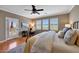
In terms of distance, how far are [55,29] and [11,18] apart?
2.30 ft

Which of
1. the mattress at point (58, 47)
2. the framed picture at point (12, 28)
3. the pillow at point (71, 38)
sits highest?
the framed picture at point (12, 28)

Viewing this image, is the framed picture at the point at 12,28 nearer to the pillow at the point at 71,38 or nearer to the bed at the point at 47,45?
→ the bed at the point at 47,45

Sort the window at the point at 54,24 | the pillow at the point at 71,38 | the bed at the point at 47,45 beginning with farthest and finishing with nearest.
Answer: the pillow at the point at 71,38 < the window at the point at 54,24 < the bed at the point at 47,45

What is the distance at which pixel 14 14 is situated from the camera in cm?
129

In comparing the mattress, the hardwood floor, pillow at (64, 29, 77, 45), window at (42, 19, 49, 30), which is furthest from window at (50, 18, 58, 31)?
the hardwood floor

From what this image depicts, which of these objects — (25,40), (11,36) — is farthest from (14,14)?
(25,40)

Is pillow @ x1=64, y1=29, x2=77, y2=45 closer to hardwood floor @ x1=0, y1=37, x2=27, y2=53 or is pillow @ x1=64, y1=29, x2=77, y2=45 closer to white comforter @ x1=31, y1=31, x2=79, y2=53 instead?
white comforter @ x1=31, y1=31, x2=79, y2=53

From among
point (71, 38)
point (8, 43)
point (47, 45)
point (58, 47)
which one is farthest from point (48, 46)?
point (8, 43)

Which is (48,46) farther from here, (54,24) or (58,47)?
(54,24)

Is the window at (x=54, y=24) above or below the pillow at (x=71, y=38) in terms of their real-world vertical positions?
above

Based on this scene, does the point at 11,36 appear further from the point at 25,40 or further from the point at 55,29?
the point at 55,29

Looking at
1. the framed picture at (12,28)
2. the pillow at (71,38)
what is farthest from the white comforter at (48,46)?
the framed picture at (12,28)

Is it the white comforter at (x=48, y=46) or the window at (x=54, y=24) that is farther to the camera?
the window at (x=54, y=24)

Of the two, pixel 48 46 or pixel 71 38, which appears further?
pixel 71 38
